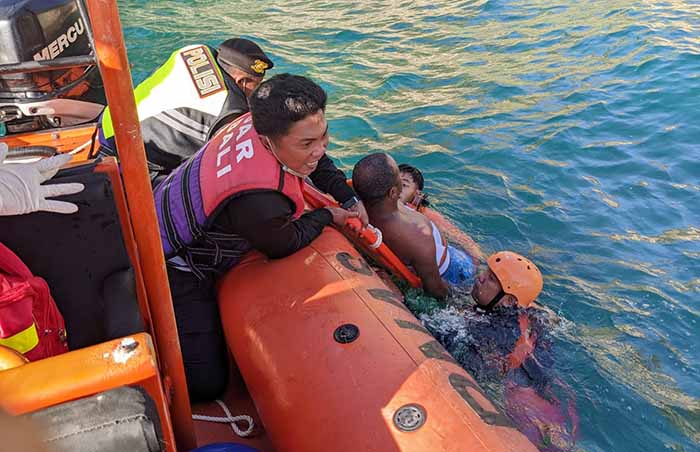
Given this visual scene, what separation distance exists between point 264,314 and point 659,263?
306cm

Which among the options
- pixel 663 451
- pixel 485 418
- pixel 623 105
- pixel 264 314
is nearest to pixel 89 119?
pixel 264 314

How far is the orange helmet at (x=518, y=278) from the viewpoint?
10.9ft

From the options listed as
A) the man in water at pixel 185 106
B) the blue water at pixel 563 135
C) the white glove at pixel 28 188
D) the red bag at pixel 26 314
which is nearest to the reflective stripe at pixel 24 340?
the red bag at pixel 26 314

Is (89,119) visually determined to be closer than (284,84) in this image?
No

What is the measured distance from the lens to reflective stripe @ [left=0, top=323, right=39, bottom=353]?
1717 millimetres

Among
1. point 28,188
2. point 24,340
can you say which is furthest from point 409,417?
point 28,188

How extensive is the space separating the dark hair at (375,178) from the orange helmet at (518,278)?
0.68m

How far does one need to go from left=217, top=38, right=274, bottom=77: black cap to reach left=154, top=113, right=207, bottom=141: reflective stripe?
475 millimetres

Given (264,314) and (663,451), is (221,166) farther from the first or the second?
(663,451)

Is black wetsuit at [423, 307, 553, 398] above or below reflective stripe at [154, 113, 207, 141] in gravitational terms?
below

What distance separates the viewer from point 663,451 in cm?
317

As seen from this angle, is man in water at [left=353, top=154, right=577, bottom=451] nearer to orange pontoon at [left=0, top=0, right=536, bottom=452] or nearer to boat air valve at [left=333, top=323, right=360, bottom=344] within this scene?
orange pontoon at [left=0, top=0, right=536, bottom=452]

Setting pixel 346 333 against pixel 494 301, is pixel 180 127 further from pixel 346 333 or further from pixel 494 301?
pixel 494 301

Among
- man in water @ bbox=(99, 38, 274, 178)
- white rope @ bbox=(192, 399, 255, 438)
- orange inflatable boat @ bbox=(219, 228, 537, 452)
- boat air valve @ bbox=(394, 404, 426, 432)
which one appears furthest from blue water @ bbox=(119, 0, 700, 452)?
man in water @ bbox=(99, 38, 274, 178)
